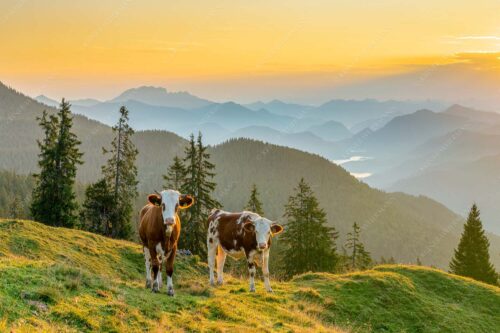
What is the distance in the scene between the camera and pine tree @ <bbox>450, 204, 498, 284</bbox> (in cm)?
5241

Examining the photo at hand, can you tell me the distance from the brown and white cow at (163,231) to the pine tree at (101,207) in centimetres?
3597

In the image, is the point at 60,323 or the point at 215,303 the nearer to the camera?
the point at 60,323

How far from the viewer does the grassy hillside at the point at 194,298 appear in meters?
10.7

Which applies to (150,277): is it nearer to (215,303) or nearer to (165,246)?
(165,246)

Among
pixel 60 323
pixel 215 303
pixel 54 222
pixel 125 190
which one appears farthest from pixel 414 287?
pixel 54 222

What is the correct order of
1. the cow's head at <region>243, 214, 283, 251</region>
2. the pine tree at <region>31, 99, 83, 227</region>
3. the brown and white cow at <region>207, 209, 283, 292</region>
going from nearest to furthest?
1. the cow's head at <region>243, 214, 283, 251</region>
2. the brown and white cow at <region>207, 209, 283, 292</region>
3. the pine tree at <region>31, 99, 83, 227</region>

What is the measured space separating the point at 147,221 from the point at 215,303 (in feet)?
14.0

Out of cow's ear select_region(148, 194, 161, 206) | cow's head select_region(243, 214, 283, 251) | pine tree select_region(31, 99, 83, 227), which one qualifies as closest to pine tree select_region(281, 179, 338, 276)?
pine tree select_region(31, 99, 83, 227)

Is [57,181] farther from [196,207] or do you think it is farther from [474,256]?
[474,256]

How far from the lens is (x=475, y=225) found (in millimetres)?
54594

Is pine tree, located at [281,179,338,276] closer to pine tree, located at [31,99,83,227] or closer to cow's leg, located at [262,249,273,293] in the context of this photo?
pine tree, located at [31,99,83,227]

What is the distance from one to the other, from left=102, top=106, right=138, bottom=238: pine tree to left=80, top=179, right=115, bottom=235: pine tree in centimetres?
47

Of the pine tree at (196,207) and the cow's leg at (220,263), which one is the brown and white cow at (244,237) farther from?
the pine tree at (196,207)

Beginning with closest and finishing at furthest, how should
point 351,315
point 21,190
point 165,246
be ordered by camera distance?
point 165,246
point 351,315
point 21,190
